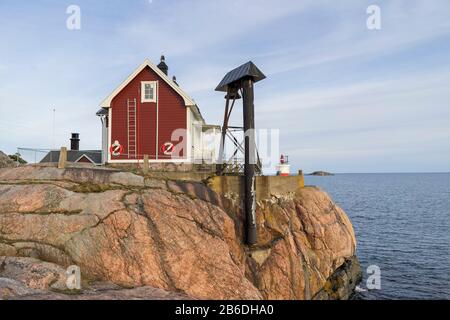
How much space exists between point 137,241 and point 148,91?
13.7 m

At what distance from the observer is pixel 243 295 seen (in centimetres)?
1266

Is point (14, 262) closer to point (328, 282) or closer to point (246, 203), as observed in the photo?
point (246, 203)

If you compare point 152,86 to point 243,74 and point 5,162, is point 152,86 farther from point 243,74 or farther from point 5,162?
point 5,162

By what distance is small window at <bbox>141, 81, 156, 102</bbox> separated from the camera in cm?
2289

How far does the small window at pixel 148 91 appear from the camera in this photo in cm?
2289

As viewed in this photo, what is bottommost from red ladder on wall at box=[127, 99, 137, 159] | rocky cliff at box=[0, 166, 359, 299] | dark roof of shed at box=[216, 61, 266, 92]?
rocky cliff at box=[0, 166, 359, 299]

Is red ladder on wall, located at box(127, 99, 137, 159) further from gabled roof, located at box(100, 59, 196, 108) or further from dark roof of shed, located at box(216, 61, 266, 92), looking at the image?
dark roof of shed, located at box(216, 61, 266, 92)

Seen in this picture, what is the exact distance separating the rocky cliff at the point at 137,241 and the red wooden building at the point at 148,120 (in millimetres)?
6534

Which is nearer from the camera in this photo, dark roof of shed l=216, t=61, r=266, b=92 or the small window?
dark roof of shed l=216, t=61, r=266, b=92

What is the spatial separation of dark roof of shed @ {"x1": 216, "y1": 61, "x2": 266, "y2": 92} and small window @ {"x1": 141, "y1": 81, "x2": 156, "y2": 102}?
17.8 feet

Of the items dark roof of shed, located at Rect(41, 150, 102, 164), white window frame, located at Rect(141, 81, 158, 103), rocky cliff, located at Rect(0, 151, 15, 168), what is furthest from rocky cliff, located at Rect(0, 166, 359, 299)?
dark roof of shed, located at Rect(41, 150, 102, 164)

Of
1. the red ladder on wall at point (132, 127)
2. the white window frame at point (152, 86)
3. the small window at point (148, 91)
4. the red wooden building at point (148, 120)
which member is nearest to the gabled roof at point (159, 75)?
the red wooden building at point (148, 120)

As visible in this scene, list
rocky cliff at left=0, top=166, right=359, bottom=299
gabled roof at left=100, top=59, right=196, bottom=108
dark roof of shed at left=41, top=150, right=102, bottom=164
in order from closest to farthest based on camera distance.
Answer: rocky cliff at left=0, top=166, right=359, bottom=299
gabled roof at left=100, top=59, right=196, bottom=108
dark roof of shed at left=41, top=150, right=102, bottom=164

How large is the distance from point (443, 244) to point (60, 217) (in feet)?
129
